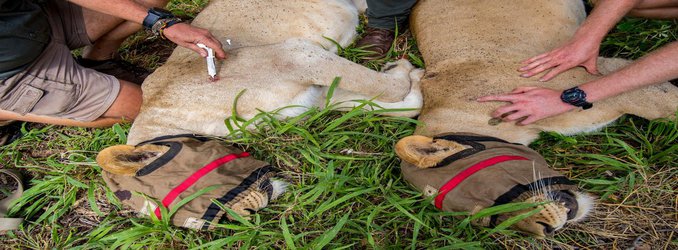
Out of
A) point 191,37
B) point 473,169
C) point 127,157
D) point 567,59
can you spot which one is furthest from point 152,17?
point 567,59

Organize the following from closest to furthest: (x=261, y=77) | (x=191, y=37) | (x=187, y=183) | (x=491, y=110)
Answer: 1. (x=187, y=183)
2. (x=491, y=110)
3. (x=191, y=37)
4. (x=261, y=77)

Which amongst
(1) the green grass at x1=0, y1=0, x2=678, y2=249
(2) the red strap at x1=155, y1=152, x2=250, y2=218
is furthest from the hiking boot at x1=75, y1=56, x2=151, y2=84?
(2) the red strap at x1=155, y1=152, x2=250, y2=218

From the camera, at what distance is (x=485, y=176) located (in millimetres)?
1985

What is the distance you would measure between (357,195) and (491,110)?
817mm

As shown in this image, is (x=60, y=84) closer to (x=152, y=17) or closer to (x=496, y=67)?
(x=152, y=17)

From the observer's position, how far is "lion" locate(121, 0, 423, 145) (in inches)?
104

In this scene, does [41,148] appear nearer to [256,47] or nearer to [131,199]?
[131,199]

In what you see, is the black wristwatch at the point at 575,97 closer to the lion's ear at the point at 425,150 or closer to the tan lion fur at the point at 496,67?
the tan lion fur at the point at 496,67

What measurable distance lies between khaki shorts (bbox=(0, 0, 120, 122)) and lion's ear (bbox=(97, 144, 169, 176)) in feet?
2.46

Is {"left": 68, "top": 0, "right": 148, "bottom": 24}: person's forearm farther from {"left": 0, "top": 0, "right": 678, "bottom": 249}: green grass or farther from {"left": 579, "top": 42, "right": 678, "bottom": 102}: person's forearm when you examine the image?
{"left": 579, "top": 42, "right": 678, "bottom": 102}: person's forearm

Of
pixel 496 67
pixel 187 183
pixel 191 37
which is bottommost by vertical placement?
pixel 187 183

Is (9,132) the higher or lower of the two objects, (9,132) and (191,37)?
the lower

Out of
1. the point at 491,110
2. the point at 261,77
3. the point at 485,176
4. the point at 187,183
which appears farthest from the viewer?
the point at 261,77

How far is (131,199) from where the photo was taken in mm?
2326
